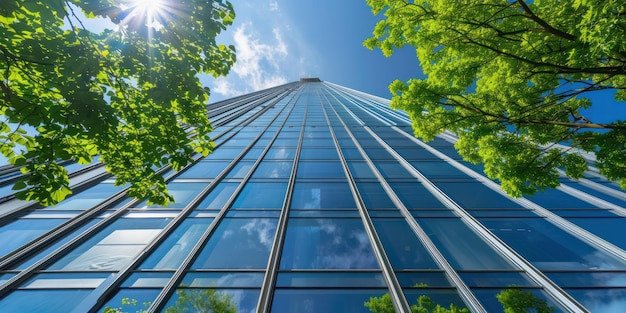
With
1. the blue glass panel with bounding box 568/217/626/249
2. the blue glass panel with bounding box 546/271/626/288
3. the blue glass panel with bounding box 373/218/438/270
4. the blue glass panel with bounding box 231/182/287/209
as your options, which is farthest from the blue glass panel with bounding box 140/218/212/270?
the blue glass panel with bounding box 568/217/626/249

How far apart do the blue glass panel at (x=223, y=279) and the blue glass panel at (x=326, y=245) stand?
672 millimetres

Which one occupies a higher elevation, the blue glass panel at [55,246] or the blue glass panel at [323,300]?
the blue glass panel at [55,246]

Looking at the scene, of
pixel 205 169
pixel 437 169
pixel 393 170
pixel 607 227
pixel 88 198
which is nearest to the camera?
pixel 607 227

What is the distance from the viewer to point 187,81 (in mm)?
4562

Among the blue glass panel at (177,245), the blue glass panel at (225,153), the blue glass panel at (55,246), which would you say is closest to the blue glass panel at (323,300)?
the blue glass panel at (177,245)

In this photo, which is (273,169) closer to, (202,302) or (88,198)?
(88,198)

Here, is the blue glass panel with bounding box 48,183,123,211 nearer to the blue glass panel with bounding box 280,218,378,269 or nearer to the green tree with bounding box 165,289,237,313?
the green tree with bounding box 165,289,237,313

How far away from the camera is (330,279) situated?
17.8ft

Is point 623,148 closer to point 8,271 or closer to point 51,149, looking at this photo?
point 51,149

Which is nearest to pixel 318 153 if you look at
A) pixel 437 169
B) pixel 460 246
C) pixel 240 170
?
pixel 240 170

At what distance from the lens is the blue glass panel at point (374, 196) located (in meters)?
8.12

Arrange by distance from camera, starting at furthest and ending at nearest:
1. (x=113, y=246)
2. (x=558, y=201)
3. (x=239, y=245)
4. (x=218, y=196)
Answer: (x=218, y=196) → (x=558, y=201) → (x=239, y=245) → (x=113, y=246)

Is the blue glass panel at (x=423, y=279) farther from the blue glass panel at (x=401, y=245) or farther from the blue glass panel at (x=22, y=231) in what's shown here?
the blue glass panel at (x=22, y=231)

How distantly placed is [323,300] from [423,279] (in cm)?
223
